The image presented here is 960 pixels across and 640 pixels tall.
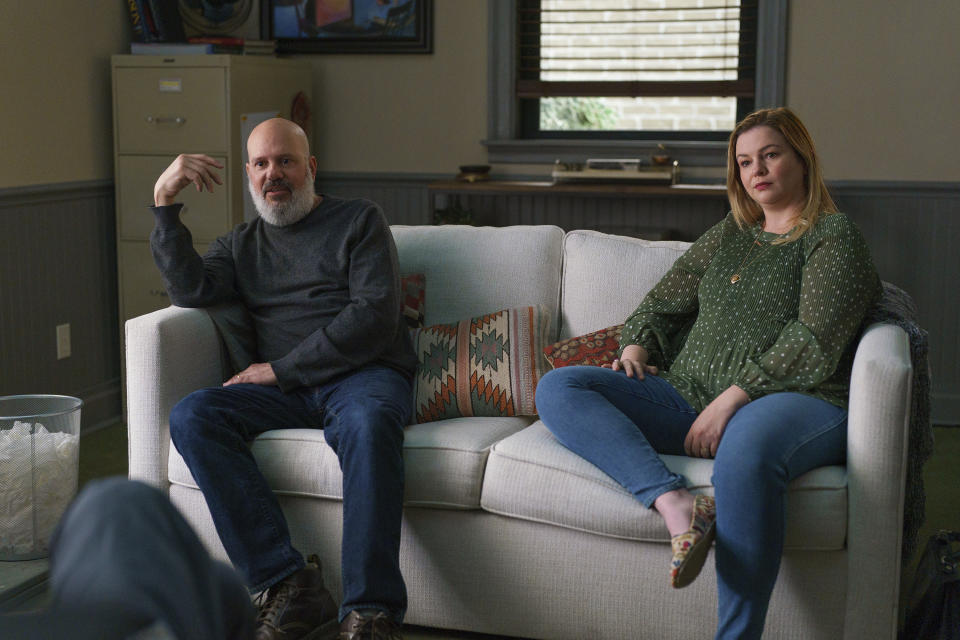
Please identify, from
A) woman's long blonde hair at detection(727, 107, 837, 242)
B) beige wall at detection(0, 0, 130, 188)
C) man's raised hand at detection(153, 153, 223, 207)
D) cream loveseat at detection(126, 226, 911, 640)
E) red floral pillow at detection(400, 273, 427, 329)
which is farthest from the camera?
beige wall at detection(0, 0, 130, 188)

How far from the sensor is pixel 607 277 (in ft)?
8.74

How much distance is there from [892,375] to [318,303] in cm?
125

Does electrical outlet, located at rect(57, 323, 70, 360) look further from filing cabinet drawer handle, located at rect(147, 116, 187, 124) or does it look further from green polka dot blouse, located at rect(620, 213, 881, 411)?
green polka dot blouse, located at rect(620, 213, 881, 411)

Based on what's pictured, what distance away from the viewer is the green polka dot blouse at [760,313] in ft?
6.98

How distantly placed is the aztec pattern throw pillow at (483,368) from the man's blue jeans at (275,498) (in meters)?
0.16

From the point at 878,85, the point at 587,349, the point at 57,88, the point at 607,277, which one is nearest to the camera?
the point at 587,349

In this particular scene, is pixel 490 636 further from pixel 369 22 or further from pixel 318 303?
pixel 369 22

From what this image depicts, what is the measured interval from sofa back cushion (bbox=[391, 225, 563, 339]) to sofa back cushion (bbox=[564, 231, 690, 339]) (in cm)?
4

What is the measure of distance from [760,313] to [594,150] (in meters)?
1.96

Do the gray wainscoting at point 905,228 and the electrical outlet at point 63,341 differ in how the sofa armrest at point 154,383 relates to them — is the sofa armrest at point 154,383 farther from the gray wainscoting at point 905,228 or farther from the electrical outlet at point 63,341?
the gray wainscoting at point 905,228

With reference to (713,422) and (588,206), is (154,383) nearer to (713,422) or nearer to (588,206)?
(713,422)

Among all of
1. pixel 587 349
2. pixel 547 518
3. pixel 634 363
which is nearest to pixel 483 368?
pixel 587 349

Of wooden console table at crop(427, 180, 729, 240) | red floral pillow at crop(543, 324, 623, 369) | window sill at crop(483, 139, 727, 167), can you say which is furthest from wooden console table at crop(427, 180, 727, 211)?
red floral pillow at crop(543, 324, 623, 369)

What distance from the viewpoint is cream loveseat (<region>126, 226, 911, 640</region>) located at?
1986 mm
